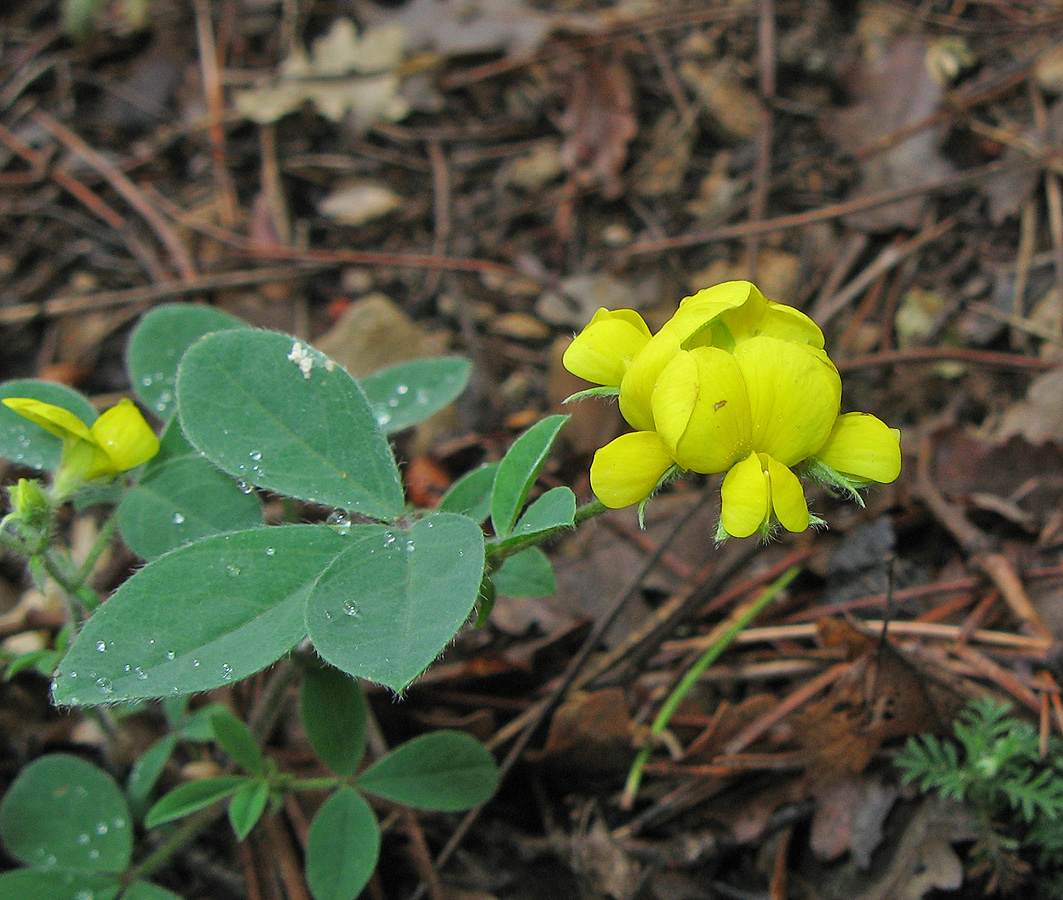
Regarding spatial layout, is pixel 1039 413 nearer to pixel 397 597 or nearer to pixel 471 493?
pixel 471 493

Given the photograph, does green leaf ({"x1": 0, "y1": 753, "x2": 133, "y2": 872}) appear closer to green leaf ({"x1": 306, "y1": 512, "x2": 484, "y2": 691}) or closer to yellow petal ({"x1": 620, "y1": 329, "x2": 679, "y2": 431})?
green leaf ({"x1": 306, "y1": 512, "x2": 484, "y2": 691})

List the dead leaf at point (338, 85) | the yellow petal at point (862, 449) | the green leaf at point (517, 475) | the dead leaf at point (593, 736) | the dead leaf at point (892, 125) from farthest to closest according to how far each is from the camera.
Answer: the dead leaf at point (338, 85) → the dead leaf at point (892, 125) → the dead leaf at point (593, 736) → the green leaf at point (517, 475) → the yellow petal at point (862, 449)

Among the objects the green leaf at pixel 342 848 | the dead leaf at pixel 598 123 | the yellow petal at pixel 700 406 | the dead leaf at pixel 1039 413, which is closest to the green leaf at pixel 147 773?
the green leaf at pixel 342 848

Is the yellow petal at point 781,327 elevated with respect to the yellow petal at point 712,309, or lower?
lower

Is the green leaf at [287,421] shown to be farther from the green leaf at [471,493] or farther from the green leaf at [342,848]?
the green leaf at [342,848]

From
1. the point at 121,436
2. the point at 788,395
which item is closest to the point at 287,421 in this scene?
the point at 121,436

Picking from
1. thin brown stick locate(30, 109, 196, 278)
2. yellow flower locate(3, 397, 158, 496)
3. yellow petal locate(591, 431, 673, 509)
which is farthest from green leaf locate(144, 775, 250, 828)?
thin brown stick locate(30, 109, 196, 278)
